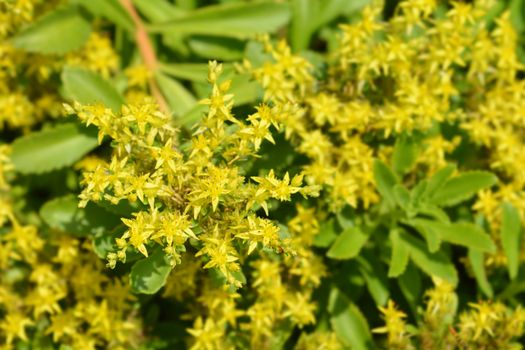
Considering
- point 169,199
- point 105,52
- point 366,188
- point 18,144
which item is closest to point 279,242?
point 169,199

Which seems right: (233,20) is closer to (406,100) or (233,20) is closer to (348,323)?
(406,100)

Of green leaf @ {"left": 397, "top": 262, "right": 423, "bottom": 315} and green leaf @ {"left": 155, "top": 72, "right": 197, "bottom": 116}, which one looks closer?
green leaf @ {"left": 397, "top": 262, "right": 423, "bottom": 315}

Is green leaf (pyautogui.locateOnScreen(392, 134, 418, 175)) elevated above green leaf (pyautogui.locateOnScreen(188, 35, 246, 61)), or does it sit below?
below

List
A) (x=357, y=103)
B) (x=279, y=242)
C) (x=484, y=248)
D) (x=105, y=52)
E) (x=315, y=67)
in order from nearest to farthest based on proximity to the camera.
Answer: (x=279, y=242) < (x=484, y=248) < (x=357, y=103) < (x=315, y=67) < (x=105, y=52)

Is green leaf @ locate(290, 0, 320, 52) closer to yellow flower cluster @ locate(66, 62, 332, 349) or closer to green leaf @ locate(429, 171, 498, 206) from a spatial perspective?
yellow flower cluster @ locate(66, 62, 332, 349)

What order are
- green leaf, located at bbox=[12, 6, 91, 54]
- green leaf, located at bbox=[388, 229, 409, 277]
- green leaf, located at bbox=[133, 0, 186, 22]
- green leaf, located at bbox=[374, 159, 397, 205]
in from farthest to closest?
green leaf, located at bbox=[133, 0, 186, 22]
green leaf, located at bbox=[12, 6, 91, 54]
green leaf, located at bbox=[374, 159, 397, 205]
green leaf, located at bbox=[388, 229, 409, 277]

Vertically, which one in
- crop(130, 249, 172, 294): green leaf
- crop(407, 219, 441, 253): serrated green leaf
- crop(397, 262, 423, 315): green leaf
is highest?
crop(130, 249, 172, 294): green leaf

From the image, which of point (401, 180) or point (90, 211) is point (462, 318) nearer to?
point (401, 180)

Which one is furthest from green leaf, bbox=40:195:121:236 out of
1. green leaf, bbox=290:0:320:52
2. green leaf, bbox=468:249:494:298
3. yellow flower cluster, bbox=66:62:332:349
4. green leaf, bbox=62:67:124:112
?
green leaf, bbox=468:249:494:298
